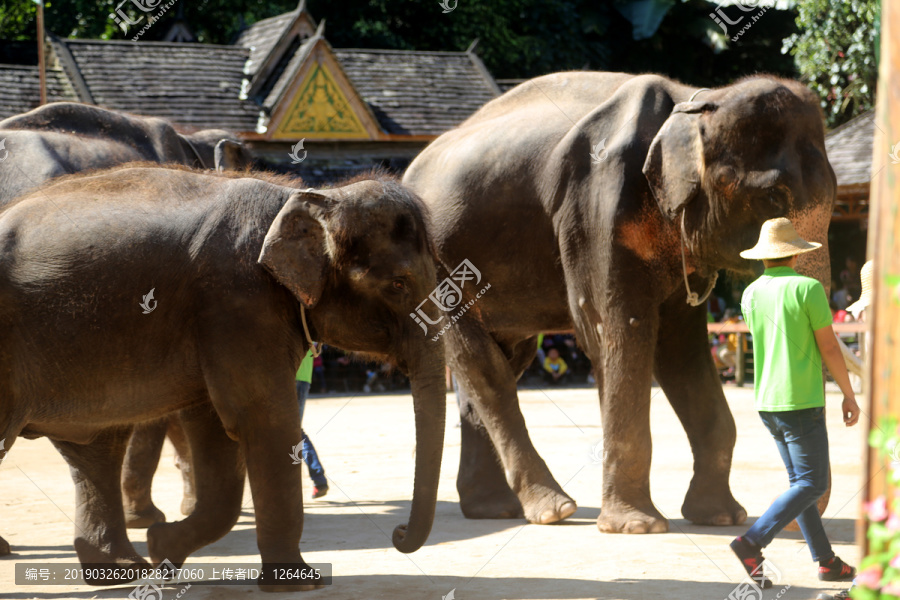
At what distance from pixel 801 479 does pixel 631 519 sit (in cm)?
152

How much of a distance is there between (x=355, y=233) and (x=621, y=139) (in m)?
2.14

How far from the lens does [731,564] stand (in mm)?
5363

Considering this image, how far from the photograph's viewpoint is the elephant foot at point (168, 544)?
5.07 metres

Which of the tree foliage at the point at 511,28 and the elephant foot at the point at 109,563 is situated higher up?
the elephant foot at the point at 109,563

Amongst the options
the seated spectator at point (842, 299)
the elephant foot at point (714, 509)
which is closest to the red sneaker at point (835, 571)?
the elephant foot at point (714, 509)

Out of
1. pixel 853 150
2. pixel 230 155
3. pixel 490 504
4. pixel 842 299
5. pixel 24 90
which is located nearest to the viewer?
pixel 490 504

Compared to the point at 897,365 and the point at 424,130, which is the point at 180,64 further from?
the point at 897,365

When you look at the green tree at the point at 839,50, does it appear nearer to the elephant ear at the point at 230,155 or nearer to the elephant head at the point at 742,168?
the elephant ear at the point at 230,155

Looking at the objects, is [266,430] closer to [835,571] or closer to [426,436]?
[426,436]

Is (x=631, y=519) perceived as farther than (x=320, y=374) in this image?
No

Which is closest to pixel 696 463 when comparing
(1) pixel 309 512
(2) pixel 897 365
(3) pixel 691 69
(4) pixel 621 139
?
(4) pixel 621 139

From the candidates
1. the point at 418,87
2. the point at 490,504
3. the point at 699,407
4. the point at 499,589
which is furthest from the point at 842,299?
the point at 499,589

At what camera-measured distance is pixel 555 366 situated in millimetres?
19047

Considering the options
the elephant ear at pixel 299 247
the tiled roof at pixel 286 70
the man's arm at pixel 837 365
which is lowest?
the tiled roof at pixel 286 70
